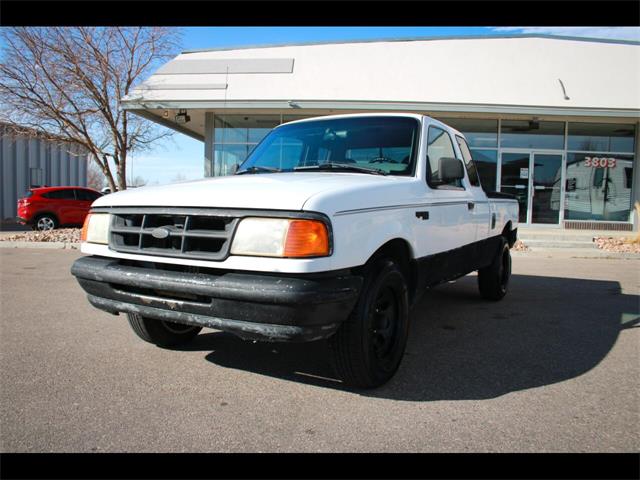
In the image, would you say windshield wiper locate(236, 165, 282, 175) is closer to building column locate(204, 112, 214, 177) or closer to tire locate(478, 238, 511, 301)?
tire locate(478, 238, 511, 301)

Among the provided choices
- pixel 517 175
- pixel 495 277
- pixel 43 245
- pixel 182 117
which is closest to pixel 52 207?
pixel 43 245

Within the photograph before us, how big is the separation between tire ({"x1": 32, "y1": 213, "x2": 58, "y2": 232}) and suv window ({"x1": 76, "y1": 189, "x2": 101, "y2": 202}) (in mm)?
1102

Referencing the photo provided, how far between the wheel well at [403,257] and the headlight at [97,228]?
1831 mm

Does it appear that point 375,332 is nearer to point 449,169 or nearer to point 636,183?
point 449,169

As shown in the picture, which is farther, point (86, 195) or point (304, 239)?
point (86, 195)

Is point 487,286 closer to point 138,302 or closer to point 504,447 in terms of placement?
point 504,447

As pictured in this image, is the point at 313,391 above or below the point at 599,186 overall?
below

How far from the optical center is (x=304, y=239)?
2582mm

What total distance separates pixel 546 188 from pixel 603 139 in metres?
2.38

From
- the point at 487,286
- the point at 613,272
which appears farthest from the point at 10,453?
the point at 613,272

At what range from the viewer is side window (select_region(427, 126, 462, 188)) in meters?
3.91

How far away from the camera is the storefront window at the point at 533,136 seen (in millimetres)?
15727

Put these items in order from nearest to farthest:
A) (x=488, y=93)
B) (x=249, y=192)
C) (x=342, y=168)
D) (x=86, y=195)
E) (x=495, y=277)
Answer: (x=249, y=192) < (x=342, y=168) < (x=495, y=277) < (x=488, y=93) < (x=86, y=195)

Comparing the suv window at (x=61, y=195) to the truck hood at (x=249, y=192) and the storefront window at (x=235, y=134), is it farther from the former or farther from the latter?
the truck hood at (x=249, y=192)
